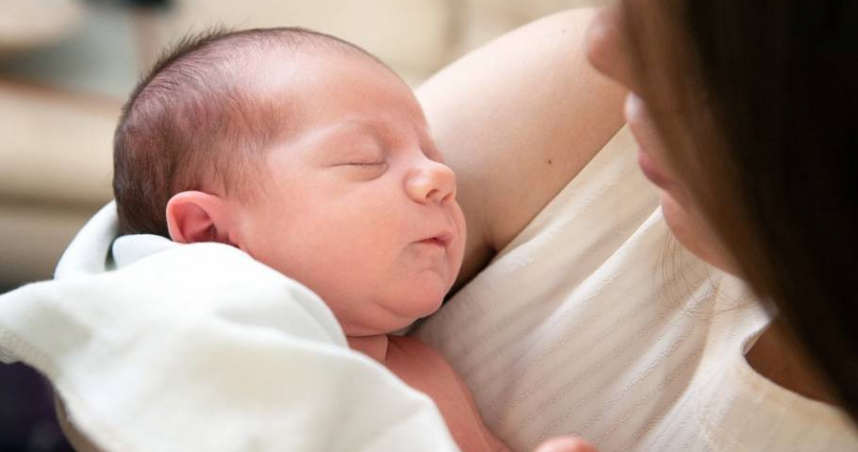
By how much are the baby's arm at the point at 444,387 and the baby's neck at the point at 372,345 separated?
11 mm

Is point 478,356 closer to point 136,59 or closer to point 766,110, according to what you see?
point 766,110

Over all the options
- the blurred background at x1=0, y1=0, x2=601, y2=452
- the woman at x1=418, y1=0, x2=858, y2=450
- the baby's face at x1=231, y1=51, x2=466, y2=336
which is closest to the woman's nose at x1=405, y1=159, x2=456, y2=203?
the baby's face at x1=231, y1=51, x2=466, y2=336

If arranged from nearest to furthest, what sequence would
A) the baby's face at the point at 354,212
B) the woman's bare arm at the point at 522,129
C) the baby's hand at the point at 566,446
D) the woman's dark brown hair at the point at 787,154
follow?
the woman's dark brown hair at the point at 787,154 < the baby's hand at the point at 566,446 < the baby's face at the point at 354,212 < the woman's bare arm at the point at 522,129

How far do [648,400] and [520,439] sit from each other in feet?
0.38

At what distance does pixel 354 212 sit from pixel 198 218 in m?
0.13

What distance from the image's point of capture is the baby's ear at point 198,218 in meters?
0.74

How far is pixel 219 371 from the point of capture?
56cm

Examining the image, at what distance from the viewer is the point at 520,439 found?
2.63ft

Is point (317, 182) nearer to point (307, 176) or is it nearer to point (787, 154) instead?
point (307, 176)

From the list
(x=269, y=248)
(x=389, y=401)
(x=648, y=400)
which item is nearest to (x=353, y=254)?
(x=269, y=248)

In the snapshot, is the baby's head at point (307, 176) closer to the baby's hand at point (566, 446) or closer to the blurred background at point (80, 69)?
the baby's hand at point (566, 446)

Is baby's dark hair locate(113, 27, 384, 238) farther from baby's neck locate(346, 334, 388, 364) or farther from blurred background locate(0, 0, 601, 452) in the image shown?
blurred background locate(0, 0, 601, 452)

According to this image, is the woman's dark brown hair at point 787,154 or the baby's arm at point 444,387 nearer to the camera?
the woman's dark brown hair at point 787,154

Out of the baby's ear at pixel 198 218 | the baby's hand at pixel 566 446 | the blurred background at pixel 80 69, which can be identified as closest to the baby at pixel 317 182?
the baby's ear at pixel 198 218
